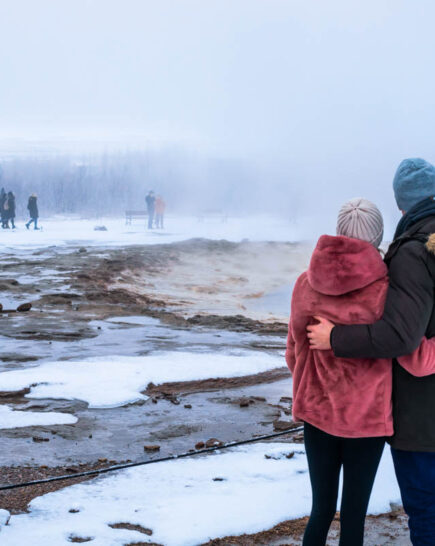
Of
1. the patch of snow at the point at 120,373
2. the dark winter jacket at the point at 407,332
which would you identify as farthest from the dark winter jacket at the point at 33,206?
the dark winter jacket at the point at 407,332

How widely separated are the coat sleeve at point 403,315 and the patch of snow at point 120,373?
385 centimetres

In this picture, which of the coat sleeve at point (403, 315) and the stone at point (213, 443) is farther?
the stone at point (213, 443)

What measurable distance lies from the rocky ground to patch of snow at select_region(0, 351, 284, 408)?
156 millimetres

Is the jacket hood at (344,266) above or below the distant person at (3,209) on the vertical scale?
above

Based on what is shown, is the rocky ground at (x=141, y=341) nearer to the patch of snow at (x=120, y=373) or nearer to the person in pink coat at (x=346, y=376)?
the patch of snow at (x=120, y=373)

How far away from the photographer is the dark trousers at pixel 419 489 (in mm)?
2344

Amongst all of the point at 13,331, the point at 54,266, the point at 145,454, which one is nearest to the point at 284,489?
the point at 145,454

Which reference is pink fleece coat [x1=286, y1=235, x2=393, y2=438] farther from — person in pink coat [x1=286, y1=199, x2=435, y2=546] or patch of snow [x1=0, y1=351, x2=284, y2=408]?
patch of snow [x1=0, y1=351, x2=284, y2=408]

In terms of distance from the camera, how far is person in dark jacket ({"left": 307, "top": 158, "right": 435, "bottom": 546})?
226cm

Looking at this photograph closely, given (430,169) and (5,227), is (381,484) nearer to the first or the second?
(430,169)

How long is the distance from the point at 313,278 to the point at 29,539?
183 cm

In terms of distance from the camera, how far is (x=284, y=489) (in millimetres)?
3854

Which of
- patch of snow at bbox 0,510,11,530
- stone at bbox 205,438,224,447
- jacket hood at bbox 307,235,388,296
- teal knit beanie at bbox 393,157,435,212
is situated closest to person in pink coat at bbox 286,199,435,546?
jacket hood at bbox 307,235,388,296

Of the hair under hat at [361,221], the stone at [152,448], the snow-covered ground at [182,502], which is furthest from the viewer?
the stone at [152,448]
